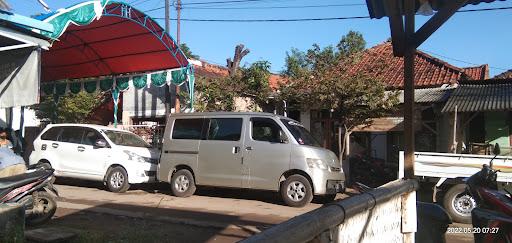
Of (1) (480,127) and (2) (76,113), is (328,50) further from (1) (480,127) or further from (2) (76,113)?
(2) (76,113)

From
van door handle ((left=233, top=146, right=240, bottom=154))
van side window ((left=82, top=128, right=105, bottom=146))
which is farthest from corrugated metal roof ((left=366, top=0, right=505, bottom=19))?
van side window ((left=82, top=128, right=105, bottom=146))

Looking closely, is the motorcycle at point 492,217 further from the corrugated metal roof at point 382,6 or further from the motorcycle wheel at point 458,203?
the motorcycle wheel at point 458,203

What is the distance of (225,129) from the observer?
40.0ft

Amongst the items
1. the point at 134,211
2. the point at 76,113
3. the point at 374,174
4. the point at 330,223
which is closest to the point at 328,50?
the point at 374,174

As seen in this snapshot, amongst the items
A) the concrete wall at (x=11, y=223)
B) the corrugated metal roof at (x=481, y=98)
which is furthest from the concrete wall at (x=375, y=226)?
the corrugated metal roof at (x=481, y=98)

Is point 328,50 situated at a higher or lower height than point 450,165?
higher

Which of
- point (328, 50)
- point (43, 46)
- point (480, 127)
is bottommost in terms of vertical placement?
point (480, 127)

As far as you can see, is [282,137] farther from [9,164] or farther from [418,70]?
[418,70]

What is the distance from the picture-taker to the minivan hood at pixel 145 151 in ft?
43.4

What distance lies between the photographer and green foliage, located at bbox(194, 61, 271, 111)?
1773 centimetres

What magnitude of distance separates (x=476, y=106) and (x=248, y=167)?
22.0 feet

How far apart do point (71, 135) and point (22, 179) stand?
20.5ft

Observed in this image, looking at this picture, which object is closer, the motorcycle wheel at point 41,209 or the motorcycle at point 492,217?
the motorcycle at point 492,217

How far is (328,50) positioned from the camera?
19.4 metres
